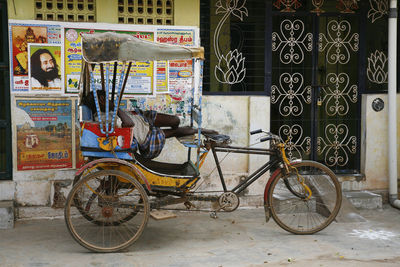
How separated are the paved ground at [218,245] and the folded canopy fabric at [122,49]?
2.07 meters

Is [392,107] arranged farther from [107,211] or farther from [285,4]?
[107,211]

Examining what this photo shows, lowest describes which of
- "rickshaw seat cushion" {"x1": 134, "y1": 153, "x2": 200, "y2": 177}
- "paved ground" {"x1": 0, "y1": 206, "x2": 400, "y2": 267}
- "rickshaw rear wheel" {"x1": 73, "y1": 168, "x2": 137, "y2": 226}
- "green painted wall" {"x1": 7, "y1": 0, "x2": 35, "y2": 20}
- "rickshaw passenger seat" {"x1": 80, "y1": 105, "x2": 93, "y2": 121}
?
"paved ground" {"x1": 0, "y1": 206, "x2": 400, "y2": 267}

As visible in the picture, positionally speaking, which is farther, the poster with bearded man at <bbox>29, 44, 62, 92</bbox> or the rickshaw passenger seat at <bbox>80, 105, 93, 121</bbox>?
the poster with bearded man at <bbox>29, 44, 62, 92</bbox>

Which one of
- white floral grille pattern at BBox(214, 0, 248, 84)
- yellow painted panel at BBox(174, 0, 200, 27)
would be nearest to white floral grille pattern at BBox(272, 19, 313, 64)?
white floral grille pattern at BBox(214, 0, 248, 84)

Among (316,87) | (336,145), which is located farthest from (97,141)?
(336,145)

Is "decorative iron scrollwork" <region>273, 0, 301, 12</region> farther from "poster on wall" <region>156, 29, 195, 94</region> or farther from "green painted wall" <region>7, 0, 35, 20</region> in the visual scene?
"green painted wall" <region>7, 0, 35, 20</region>

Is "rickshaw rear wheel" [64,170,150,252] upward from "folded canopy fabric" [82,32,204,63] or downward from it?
downward

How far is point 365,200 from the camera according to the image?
690 centimetres

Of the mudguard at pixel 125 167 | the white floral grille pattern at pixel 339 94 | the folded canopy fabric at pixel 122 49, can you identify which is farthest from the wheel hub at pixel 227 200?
the white floral grille pattern at pixel 339 94

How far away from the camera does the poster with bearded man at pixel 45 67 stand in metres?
6.09

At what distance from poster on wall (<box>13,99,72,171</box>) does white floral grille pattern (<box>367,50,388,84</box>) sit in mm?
4679

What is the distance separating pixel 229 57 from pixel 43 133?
287cm

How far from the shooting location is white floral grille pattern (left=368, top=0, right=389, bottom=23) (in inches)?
285

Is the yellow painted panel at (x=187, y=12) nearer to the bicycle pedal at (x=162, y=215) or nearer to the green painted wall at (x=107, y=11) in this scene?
the green painted wall at (x=107, y=11)
